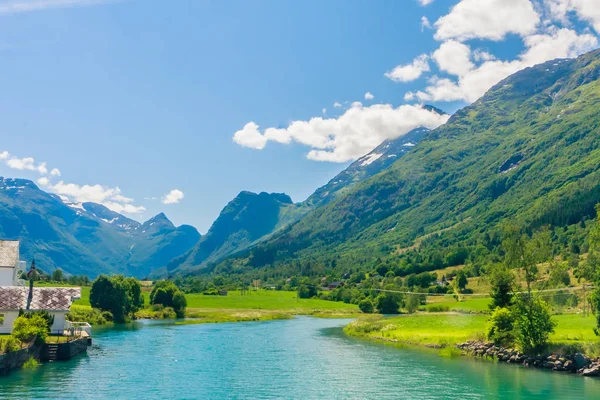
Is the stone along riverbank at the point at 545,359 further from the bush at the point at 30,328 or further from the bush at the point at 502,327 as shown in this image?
the bush at the point at 30,328

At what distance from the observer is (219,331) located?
4385 inches

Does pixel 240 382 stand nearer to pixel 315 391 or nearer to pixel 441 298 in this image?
pixel 315 391

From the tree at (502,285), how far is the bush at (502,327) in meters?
2.08

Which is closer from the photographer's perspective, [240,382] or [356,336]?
[240,382]

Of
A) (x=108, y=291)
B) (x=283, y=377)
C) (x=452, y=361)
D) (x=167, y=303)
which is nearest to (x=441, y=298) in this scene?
(x=167, y=303)

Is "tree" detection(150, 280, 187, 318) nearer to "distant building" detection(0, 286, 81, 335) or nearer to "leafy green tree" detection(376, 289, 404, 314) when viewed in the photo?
"leafy green tree" detection(376, 289, 404, 314)

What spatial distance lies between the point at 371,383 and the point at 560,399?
55.0 feet

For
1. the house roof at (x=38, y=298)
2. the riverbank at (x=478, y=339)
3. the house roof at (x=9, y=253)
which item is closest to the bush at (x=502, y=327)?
the riverbank at (x=478, y=339)

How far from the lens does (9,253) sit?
79562 mm

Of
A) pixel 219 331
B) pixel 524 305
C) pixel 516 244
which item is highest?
pixel 516 244

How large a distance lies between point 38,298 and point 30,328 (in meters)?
9.97

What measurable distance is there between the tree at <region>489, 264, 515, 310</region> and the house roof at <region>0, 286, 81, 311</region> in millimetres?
55246

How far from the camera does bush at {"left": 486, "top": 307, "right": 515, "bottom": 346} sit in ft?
219

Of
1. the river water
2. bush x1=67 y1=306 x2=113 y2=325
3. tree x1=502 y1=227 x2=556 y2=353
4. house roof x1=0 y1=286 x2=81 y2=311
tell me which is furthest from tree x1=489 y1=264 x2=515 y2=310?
bush x1=67 y1=306 x2=113 y2=325
